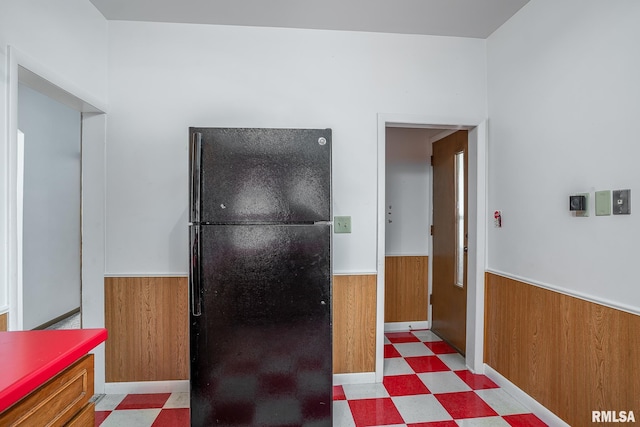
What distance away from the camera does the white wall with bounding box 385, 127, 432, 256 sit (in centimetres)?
353

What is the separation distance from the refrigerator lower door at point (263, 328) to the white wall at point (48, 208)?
8.30ft

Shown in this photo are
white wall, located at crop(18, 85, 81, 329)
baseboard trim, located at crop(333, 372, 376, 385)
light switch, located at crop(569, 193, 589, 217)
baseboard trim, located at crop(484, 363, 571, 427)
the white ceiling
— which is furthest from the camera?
white wall, located at crop(18, 85, 81, 329)

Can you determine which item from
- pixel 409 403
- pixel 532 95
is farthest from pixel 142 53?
pixel 409 403

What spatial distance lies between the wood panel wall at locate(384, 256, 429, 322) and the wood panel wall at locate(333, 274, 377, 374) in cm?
103

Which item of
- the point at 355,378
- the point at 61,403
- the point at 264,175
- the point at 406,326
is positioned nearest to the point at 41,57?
the point at 264,175

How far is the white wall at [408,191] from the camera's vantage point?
11.6 ft

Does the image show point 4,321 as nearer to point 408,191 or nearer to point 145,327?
point 145,327

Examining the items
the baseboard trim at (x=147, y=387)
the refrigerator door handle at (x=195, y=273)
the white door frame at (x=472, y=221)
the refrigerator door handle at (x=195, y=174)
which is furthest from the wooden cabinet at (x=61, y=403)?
the white door frame at (x=472, y=221)

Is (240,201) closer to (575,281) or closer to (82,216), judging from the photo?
(82,216)

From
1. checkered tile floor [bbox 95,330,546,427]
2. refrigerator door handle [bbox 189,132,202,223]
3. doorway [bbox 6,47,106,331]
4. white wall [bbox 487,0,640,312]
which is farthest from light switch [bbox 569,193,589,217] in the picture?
doorway [bbox 6,47,106,331]

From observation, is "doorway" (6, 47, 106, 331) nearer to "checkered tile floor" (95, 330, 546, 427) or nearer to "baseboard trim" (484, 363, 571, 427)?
"checkered tile floor" (95, 330, 546, 427)

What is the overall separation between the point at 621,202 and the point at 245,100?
89.4 inches

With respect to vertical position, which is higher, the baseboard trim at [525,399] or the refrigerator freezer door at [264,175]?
the refrigerator freezer door at [264,175]

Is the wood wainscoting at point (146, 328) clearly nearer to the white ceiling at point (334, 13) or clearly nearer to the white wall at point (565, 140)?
the white ceiling at point (334, 13)
